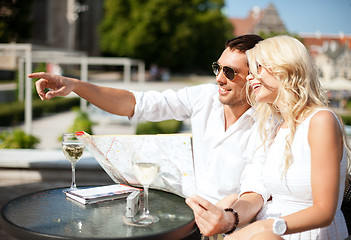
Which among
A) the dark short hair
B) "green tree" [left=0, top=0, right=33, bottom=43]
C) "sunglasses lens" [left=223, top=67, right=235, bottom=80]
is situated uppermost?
"green tree" [left=0, top=0, right=33, bottom=43]

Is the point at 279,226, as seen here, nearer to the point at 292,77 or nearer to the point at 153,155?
the point at 292,77

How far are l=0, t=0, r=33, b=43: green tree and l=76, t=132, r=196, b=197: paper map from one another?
22218mm

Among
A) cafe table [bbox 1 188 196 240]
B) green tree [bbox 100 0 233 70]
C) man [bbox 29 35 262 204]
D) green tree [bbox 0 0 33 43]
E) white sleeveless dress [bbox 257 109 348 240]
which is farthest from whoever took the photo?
green tree [bbox 100 0 233 70]

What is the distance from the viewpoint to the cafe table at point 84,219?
61.7 inches

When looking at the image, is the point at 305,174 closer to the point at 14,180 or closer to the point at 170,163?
the point at 170,163

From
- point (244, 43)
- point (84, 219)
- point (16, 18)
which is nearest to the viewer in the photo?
point (84, 219)

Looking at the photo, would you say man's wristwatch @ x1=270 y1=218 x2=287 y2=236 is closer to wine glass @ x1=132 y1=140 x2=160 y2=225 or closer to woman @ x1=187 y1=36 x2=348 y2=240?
woman @ x1=187 y1=36 x2=348 y2=240

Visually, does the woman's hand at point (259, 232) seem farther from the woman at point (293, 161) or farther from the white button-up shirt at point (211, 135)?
the white button-up shirt at point (211, 135)

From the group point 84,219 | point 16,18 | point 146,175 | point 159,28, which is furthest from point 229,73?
point 159,28

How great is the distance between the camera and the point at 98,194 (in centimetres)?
201

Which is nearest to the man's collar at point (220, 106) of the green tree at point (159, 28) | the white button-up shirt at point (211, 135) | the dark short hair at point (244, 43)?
the white button-up shirt at point (211, 135)

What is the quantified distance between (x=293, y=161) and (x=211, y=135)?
0.64 meters

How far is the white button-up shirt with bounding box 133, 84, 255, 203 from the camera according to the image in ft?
7.39

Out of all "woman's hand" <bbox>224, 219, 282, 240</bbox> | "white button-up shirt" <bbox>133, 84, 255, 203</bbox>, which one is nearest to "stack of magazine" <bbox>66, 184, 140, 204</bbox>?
"white button-up shirt" <bbox>133, 84, 255, 203</bbox>
